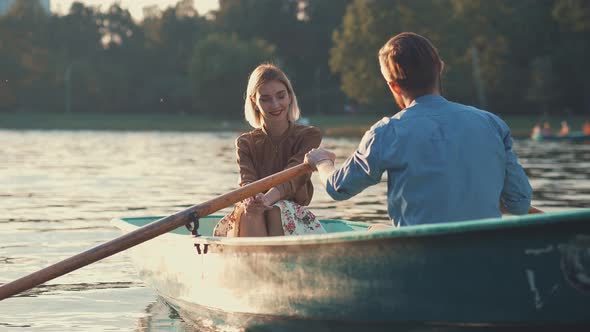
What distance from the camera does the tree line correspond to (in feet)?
195

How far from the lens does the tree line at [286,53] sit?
59.3 meters

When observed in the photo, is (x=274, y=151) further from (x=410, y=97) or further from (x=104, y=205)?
(x=104, y=205)

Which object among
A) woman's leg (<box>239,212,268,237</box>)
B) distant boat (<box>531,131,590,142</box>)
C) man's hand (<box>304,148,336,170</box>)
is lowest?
woman's leg (<box>239,212,268,237</box>)

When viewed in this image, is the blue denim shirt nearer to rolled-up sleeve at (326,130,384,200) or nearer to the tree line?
rolled-up sleeve at (326,130,384,200)

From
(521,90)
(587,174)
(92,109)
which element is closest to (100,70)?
(92,109)

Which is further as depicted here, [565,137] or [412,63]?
[565,137]

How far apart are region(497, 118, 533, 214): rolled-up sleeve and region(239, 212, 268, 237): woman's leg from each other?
174cm

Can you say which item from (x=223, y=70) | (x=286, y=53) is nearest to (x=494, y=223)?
(x=223, y=70)

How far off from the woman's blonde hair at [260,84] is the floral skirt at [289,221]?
52 centimetres

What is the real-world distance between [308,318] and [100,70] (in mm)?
69646

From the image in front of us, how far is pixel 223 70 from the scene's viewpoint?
212 feet

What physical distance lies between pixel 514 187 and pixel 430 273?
55 centimetres

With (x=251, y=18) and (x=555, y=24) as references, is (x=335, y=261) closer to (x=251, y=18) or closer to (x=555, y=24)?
(x=555, y=24)

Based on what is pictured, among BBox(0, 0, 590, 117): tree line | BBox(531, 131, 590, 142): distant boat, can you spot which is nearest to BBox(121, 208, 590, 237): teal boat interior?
BBox(531, 131, 590, 142): distant boat
